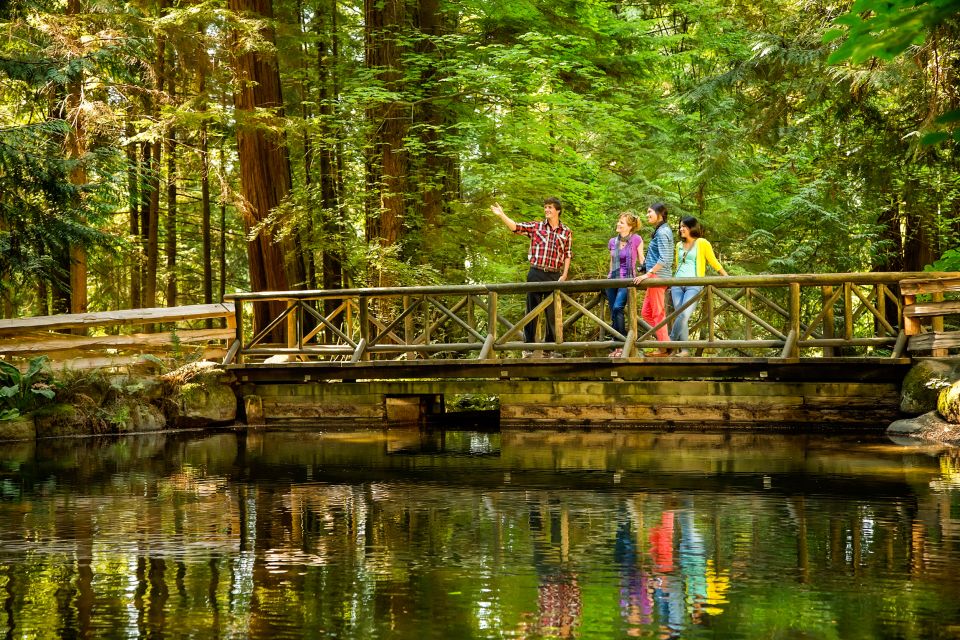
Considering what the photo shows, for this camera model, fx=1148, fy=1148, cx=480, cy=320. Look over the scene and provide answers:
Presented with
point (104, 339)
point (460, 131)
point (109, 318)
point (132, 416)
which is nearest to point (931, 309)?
point (460, 131)

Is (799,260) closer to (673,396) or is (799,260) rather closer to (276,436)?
(673,396)

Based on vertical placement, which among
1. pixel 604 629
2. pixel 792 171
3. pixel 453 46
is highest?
pixel 453 46

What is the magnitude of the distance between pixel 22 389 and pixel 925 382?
11.0 m

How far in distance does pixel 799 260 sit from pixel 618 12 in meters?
6.03

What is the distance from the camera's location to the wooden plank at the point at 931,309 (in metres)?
13.2

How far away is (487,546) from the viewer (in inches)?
245

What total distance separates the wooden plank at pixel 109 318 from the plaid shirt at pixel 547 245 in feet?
17.2

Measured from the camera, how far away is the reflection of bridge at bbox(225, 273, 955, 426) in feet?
45.0

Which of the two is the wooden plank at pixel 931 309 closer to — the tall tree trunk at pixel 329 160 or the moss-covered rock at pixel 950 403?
the moss-covered rock at pixel 950 403

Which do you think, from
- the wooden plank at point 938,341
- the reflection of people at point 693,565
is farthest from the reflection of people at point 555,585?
the wooden plank at point 938,341

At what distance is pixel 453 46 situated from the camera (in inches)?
757

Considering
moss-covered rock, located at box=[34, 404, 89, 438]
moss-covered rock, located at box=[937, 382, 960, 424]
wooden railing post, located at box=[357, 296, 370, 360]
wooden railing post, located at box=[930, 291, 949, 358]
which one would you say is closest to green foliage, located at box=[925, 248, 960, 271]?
wooden railing post, located at box=[930, 291, 949, 358]

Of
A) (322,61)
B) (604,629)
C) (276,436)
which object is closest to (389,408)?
(276,436)

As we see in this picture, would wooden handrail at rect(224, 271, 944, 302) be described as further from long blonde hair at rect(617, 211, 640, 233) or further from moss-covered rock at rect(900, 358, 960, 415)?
moss-covered rock at rect(900, 358, 960, 415)
